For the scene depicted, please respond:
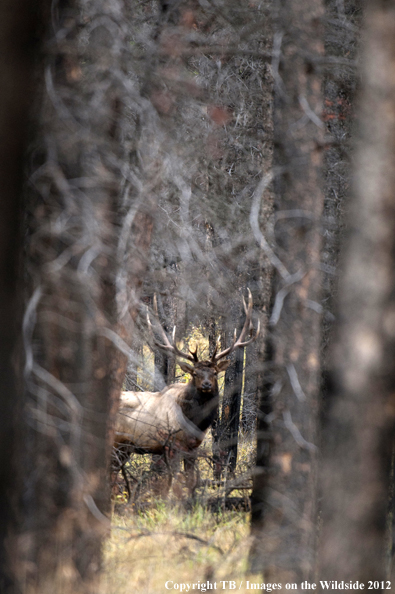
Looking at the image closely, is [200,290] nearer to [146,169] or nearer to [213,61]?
[146,169]

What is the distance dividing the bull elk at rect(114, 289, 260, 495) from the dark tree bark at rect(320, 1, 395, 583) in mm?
4485

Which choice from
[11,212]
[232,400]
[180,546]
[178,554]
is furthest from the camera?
[232,400]

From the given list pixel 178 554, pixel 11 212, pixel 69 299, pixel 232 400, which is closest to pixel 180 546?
pixel 178 554

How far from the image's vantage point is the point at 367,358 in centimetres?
359

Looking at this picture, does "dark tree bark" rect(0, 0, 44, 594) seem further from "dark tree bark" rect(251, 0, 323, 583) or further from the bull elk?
the bull elk

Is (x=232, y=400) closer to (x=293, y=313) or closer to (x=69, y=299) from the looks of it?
(x=293, y=313)

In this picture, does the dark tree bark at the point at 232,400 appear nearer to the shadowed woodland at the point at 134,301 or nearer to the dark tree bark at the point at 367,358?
the shadowed woodland at the point at 134,301

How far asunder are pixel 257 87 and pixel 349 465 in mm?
5701

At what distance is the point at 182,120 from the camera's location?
5.60m

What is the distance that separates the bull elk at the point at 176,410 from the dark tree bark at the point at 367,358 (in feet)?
14.7

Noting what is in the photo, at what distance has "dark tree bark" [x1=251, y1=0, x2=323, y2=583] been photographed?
169 inches

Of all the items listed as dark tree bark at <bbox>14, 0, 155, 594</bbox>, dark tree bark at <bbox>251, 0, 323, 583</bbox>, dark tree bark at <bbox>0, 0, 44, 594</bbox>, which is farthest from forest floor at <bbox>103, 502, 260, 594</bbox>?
dark tree bark at <bbox>0, 0, 44, 594</bbox>

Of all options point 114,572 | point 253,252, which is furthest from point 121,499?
point 253,252

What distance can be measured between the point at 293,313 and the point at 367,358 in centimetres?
93
